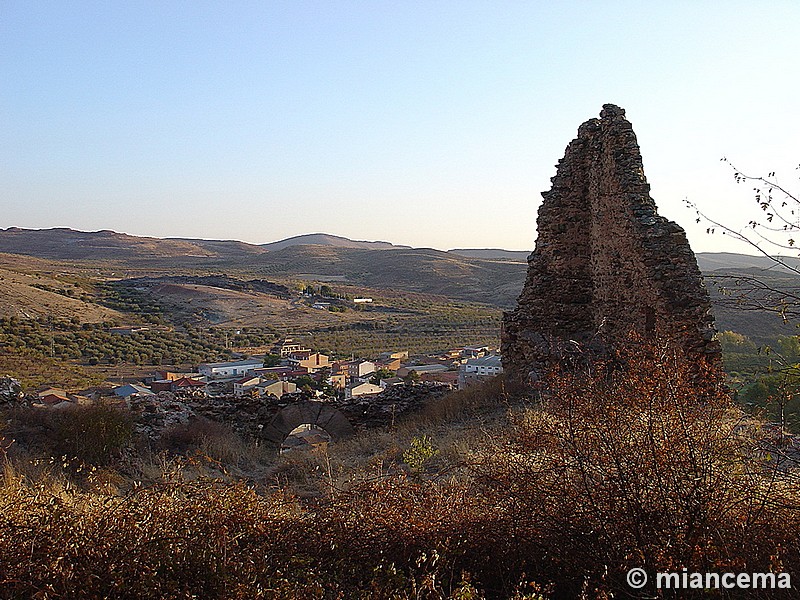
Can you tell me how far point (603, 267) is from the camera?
877 cm

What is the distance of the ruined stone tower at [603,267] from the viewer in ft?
24.2

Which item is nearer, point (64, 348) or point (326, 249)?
point (64, 348)

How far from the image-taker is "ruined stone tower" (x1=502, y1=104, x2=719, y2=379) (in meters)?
7.39

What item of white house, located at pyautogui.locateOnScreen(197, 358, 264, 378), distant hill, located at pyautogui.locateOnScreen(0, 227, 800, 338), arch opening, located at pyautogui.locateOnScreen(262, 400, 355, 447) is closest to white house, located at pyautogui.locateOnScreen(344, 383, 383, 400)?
arch opening, located at pyautogui.locateOnScreen(262, 400, 355, 447)

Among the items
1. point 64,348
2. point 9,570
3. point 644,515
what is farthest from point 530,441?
point 64,348

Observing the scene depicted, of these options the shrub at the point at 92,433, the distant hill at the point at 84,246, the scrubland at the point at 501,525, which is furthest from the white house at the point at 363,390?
the distant hill at the point at 84,246

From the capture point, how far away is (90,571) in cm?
263

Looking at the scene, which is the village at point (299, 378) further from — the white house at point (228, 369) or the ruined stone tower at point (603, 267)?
the ruined stone tower at point (603, 267)

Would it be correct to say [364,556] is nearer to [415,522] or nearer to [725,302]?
[415,522]

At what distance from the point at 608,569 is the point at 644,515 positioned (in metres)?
0.30

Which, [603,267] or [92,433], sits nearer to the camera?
[92,433]

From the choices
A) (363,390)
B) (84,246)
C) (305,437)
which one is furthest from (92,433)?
(84,246)

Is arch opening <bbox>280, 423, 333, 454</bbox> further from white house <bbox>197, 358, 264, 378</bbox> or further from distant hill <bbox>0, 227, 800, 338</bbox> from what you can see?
distant hill <bbox>0, 227, 800, 338</bbox>

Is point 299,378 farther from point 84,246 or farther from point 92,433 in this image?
point 84,246
